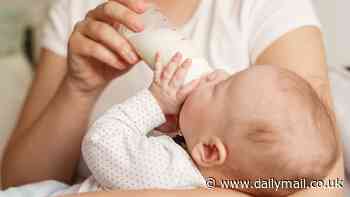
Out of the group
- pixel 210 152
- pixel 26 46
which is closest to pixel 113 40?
pixel 210 152

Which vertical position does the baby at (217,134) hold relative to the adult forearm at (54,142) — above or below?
above

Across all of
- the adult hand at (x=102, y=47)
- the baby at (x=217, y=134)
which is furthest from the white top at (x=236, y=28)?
the baby at (x=217, y=134)

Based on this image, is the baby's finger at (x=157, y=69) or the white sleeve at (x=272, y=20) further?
the white sleeve at (x=272, y=20)

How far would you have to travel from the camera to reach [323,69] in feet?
3.69

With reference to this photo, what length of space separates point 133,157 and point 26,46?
136cm

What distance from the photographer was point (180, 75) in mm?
931

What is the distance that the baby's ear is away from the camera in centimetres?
90

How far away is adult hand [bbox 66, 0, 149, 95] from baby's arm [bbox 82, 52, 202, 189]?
0.09 metres

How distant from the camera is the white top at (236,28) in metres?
1.16

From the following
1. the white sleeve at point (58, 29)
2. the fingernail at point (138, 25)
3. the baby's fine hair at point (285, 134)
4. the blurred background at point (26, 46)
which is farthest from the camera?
the blurred background at point (26, 46)

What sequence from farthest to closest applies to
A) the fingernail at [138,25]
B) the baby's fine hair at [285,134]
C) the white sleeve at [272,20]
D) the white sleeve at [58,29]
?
the white sleeve at [58,29] < the white sleeve at [272,20] < the fingernail at [138,25] < the baby's fine hair at [285,134]

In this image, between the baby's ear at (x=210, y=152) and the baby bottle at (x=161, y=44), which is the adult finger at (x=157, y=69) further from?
the baby's ear at (x=210, y=152)

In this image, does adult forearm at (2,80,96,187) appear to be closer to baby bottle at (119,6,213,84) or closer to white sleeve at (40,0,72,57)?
white sleeve at (40,0,72,57)

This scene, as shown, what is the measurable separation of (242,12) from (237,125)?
35 centimetres
